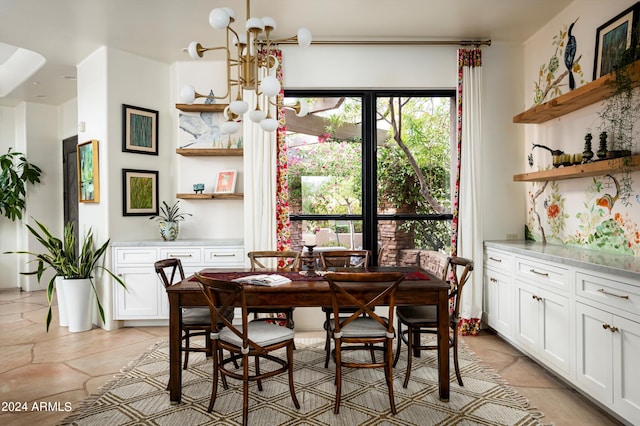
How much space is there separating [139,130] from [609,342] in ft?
15.4

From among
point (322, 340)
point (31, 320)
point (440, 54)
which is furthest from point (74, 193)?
point (440, 54)

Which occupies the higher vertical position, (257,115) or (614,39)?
(614,39)

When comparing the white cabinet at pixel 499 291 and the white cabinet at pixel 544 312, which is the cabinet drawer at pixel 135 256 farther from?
the white cabinet at pixel 544 312

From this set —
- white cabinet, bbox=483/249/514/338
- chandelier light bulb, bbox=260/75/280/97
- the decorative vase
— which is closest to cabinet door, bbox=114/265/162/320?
the decorative vase

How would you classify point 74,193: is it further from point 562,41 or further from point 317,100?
point 562,41

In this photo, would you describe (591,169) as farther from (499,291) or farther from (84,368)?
(84,368)

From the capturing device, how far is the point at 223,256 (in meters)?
4.37

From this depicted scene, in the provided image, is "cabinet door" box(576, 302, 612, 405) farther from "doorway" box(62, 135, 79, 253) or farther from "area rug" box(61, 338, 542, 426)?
"doorway" box(62, 135, 79, 253)

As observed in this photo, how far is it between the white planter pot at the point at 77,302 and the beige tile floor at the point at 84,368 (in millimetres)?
110

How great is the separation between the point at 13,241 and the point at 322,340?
→ 18.4ft

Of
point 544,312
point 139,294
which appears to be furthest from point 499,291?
point 139,294

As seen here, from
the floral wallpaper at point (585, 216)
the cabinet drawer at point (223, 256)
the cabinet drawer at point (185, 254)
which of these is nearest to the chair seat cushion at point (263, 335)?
the cabinet drawer at point (223, 256)

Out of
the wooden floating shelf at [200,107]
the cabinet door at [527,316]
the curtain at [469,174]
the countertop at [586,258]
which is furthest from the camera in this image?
the wooden floating shelf at [200,107]

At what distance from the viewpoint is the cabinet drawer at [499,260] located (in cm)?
370
